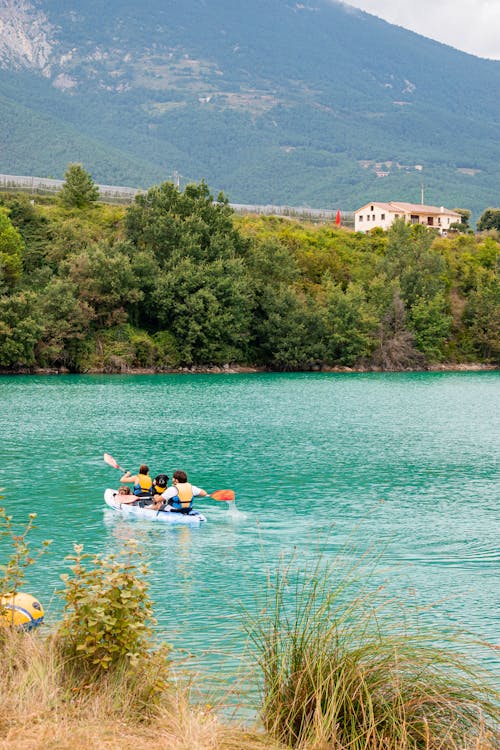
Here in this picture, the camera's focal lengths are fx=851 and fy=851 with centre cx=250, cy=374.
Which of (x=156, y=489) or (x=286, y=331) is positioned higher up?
(x=286, y=331)

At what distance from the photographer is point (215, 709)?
24.6ft

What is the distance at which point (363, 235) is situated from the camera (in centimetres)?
10475

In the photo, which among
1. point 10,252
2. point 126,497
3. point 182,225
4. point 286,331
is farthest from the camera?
point 286,331

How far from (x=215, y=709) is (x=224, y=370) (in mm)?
69239

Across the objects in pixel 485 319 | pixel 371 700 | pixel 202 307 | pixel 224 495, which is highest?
pixel 202 307

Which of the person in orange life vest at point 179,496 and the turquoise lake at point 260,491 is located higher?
the person in orange life vest at point 179,496

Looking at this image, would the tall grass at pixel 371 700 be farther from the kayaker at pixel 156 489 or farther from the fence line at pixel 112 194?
the fence line at pixel 112 194

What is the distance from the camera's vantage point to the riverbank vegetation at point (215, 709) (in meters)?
6.39

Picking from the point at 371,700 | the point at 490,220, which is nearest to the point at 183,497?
the point at 371,700

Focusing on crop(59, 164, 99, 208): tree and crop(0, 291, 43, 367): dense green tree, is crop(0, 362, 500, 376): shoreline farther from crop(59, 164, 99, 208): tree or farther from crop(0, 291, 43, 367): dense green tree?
crop(59, 164, 99, 208): tree

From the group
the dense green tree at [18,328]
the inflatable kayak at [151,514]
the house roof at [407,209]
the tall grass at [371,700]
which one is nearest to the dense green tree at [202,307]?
the dense green tree at [18,328]

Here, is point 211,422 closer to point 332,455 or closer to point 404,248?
point 332,455

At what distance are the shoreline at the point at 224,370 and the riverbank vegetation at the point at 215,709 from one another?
60.7 m

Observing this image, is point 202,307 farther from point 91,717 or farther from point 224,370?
point 91,717
